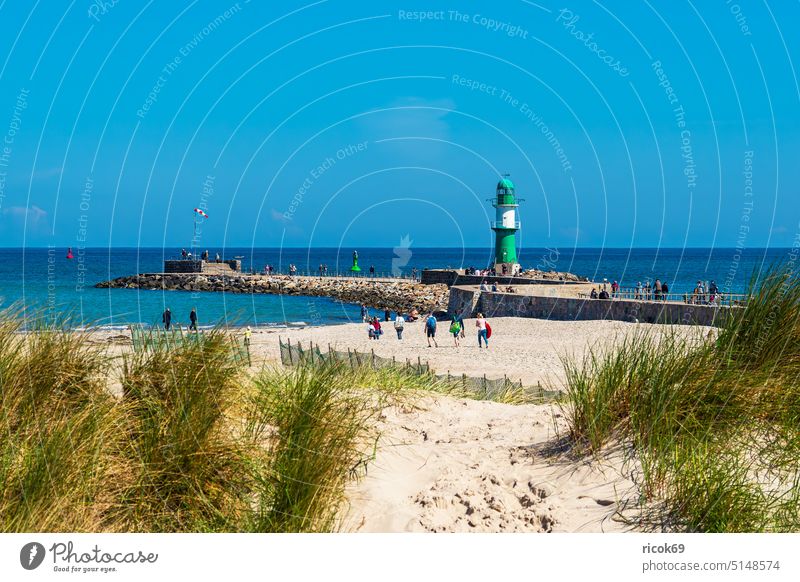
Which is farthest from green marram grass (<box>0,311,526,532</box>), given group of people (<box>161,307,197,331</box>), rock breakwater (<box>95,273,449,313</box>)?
rock breakwater (<box>95,273,449,313</box>)

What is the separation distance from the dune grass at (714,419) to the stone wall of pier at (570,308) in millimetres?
17633

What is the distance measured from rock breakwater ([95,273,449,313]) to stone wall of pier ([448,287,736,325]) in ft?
42.3

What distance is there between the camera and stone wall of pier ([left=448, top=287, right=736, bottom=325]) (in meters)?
26.2

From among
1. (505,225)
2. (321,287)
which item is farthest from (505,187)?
(321,287)

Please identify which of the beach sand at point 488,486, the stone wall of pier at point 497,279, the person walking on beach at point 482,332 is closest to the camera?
the beach sand at point 488,486

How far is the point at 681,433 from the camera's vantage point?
21.3ft

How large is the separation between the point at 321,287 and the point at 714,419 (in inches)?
2505

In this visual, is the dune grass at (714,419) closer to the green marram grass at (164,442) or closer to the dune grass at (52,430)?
the green marram grass at (164,442)

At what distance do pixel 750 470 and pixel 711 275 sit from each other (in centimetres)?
10853

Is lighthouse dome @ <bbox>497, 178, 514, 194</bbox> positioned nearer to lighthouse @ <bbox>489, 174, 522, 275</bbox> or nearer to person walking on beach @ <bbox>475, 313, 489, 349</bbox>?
lighthouse @ <bbox>489, 174, 522, 275</bbox>

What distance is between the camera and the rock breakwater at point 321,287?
5731 centimetres

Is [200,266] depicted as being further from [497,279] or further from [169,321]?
[169,321]

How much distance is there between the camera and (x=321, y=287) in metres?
69.5

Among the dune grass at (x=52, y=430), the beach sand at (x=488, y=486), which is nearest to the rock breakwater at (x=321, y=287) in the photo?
the beach sand at (x=488, y=486)
